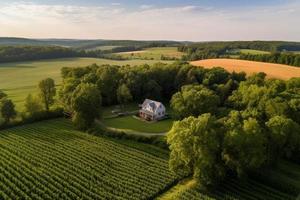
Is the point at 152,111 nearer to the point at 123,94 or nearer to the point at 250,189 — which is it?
the point at 123,94

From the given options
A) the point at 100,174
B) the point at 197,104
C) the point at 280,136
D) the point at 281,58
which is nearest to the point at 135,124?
the point at 197,104

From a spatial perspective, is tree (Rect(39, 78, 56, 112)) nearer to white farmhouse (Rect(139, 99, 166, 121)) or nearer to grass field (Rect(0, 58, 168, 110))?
grass field (Rect(0, 58, 168, 110))

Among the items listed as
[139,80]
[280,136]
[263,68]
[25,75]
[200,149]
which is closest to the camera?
[200,149]

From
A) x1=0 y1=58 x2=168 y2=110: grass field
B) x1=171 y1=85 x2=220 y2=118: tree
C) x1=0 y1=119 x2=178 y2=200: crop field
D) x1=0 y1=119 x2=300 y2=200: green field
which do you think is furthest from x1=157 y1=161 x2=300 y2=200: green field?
x1=0 y1=58 x2=168 y2=110: grass field

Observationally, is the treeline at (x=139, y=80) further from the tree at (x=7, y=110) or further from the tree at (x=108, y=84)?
the tree at (x=7, y=110)

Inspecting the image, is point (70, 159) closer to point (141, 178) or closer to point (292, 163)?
point (141, 178)

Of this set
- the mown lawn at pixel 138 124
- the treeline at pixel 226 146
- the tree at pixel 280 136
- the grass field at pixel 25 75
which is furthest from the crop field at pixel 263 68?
the grass field at pixel 25 75
